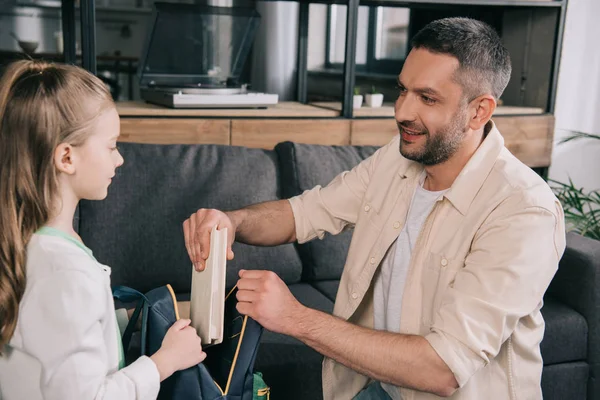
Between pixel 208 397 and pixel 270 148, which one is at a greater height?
pixel 270 148

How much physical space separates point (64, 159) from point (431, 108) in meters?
0.75

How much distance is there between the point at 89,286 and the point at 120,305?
99 centimetres

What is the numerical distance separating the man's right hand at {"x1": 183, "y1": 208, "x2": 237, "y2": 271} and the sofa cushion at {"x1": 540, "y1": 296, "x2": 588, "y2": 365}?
1.04 m

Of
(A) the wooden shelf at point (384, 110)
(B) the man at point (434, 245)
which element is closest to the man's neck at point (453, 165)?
(B) the man at point (434, 245)

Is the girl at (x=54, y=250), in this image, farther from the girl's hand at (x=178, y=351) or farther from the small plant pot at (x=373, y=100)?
the small plant pot at (x=373, y=100)

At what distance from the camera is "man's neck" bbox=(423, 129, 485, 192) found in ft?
4.68

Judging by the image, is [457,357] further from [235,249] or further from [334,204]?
[235,249]

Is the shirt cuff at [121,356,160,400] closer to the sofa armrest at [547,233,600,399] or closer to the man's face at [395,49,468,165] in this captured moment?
the man's face at [395,49,468,165]

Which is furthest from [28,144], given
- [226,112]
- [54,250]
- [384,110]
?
[384,110]

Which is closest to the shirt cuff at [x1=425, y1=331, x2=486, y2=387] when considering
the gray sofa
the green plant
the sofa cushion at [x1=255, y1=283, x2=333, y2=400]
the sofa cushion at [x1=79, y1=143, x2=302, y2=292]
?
the sofa cushion at [x1=255, y1=283, x2=333, y2=400]

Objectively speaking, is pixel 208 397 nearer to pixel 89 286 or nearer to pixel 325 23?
pixel 89 286

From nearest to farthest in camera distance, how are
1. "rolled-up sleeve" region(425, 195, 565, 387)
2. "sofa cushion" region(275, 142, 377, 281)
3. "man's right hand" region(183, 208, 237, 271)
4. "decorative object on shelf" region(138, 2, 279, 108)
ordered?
"rolled-up sleeve" region(425, 195, 565, 387)
"man's right hand" region(183, 208, 237, 271)
"sofa cushion" region(275, 142, 377, 281)
"decorative object on shelf" region(138, 2, 279, 108)

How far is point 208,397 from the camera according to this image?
1149 mm

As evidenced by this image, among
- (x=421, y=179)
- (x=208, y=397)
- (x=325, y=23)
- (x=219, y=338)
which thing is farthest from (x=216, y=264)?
(x=325, y=23)
